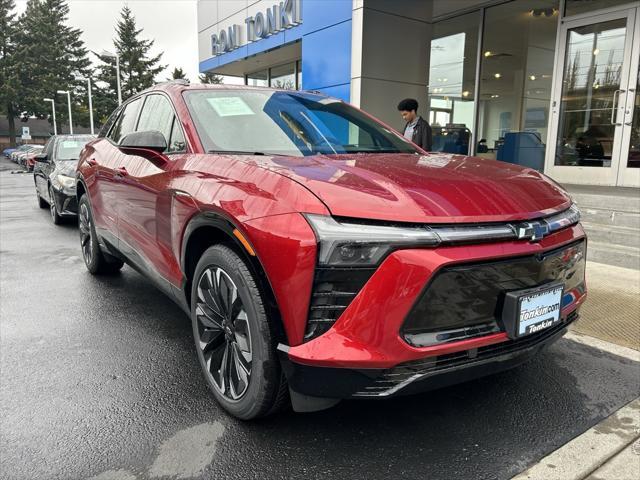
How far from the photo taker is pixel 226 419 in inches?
97.2

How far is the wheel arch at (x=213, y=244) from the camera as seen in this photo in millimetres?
2066

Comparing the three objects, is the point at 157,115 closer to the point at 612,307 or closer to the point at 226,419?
the point at 226,419

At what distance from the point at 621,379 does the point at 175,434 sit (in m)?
2.57

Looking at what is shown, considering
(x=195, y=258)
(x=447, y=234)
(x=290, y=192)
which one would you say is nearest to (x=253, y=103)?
(x=195, y=258)

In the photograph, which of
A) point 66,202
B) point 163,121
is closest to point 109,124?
point 163,121

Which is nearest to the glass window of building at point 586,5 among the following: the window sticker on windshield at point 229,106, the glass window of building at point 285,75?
the window sticker on windshield at point 229,106

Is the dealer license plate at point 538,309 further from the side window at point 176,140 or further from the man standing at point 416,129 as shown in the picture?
the man standing at point 416,129

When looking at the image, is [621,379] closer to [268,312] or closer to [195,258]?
[268,312]

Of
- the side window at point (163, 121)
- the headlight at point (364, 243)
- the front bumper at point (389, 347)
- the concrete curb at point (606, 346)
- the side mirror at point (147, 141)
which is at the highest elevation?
the side window at point (163, 121)

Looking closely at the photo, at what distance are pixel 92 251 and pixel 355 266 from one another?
3949 mm

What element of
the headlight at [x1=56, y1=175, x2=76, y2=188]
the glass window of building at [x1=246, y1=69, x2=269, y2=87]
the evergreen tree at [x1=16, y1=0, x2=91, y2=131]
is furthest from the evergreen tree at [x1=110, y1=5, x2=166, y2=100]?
the headlight at [x1=56, y1=175, x2=76, y2=188]

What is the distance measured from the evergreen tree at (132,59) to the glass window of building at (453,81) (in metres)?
62.0

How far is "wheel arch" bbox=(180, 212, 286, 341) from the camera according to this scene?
2066mm

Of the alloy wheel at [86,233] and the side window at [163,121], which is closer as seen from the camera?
the side window at [163,121]
